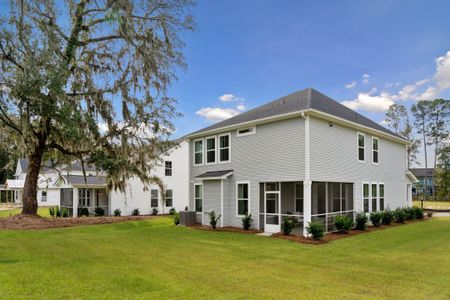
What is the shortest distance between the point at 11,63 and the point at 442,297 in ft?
45.5

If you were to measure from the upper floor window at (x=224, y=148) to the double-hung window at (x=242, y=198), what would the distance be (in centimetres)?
168

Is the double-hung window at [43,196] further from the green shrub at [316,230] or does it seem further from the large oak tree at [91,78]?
the green shrub at [316,230]

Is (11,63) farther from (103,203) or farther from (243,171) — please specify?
(103,203)

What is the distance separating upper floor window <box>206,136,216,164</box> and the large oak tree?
2340 millimetres

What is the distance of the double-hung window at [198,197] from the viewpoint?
1859 centimetres

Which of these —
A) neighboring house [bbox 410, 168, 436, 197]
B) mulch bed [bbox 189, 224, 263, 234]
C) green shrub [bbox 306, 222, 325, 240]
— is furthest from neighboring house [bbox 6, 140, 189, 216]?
neighboring house [bbox 410, 168, 436, 197]

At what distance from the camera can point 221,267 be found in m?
8.31

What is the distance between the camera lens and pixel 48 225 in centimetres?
1692

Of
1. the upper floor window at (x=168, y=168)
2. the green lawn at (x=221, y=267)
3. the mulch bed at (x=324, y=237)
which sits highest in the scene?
the upper floor window at (x=168, y=168)

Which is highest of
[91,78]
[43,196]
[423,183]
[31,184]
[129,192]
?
[91,78]

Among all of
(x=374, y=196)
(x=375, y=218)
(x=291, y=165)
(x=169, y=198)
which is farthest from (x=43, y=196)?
(x=375, y=218)

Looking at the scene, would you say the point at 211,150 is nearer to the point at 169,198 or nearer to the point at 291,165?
the point at 291,165

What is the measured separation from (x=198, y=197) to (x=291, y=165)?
665cm

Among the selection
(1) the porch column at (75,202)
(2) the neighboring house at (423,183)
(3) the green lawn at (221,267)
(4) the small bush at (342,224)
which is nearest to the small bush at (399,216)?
(3) the green lawn at (221,267)
